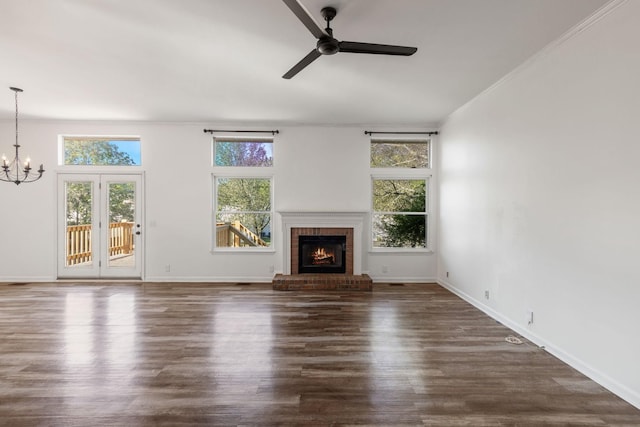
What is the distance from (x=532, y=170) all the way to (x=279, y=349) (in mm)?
3023

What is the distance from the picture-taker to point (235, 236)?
18.2 ft

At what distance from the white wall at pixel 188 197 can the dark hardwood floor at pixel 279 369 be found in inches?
54.6

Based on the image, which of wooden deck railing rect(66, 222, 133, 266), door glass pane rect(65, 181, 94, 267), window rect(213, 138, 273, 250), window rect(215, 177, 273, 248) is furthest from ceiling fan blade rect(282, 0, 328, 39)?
door glass pane rect(65, 181, 94, 267)

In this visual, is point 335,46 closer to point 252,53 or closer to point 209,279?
point 252,53

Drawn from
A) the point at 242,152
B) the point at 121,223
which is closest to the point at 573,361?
the point at 242,152

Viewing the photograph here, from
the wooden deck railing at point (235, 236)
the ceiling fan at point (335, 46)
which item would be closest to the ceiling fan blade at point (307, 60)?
the ceiling fan at point (335, 46)

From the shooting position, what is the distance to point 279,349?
9.11 ft

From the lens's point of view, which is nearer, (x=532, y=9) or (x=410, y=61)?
(x=532, y=9)

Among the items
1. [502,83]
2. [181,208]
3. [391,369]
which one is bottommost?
[391,369]

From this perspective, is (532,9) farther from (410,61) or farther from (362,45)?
(362,45)

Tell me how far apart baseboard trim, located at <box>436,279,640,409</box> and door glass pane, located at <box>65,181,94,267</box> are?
21.2 feet

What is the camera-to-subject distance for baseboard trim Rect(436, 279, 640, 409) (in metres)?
2.08

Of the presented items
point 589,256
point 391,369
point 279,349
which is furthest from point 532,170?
point 279,349

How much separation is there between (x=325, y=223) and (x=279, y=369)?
10.0ft
